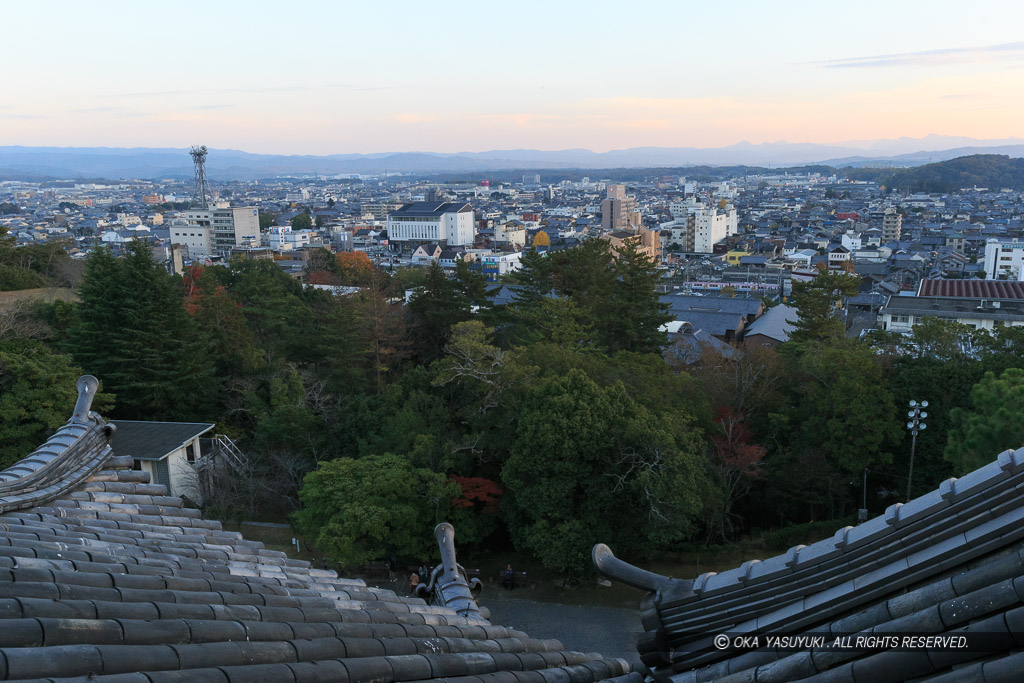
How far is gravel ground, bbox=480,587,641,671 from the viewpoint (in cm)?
1042

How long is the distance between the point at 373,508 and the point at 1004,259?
50.3 metres

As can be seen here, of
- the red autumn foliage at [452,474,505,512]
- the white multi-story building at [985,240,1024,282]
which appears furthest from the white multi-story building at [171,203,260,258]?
the red autumn foliage at [452,474,505,512]

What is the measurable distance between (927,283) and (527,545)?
3185 centimetres

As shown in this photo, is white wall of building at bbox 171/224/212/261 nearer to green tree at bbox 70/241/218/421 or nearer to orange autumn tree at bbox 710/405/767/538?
green tree at bbox 70/241/218/421

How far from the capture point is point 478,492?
1237 centimetres

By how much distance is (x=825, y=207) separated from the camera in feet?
354

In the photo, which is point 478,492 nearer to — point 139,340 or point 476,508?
point 476,508

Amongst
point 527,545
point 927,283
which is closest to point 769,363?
point 527,545

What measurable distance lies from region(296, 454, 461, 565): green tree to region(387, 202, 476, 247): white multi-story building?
60.6 m

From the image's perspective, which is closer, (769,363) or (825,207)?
(769,363)

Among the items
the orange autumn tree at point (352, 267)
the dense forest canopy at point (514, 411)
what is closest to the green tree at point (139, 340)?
the dense forest canopy at point (514, 411)

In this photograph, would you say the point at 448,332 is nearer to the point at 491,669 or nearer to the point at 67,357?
the point at 67,357

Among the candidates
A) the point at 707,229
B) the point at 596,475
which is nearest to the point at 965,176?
the point at 707,229

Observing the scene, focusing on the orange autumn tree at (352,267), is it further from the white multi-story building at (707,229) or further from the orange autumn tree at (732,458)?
the white multi-story building at (707,229)
